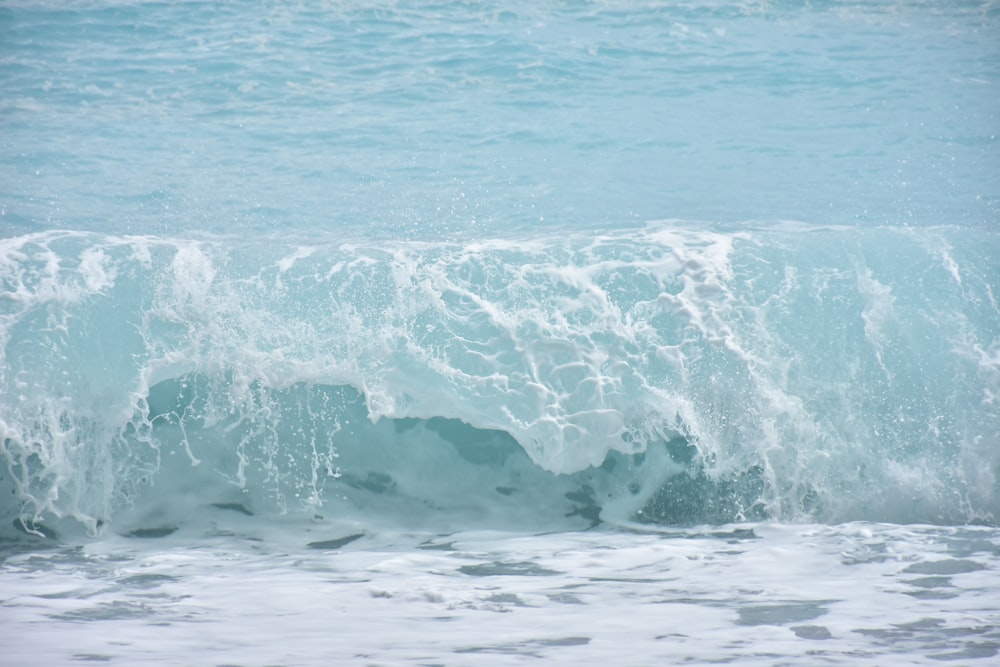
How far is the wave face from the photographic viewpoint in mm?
5512

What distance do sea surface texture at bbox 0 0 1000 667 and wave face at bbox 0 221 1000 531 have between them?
0.02 metres

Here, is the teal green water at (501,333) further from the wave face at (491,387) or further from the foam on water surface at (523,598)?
the foam on water surface at (523,598)

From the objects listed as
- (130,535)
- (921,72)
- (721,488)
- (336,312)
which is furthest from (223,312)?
(921,72)

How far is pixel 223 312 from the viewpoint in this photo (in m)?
6.06

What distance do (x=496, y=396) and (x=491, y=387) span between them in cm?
7

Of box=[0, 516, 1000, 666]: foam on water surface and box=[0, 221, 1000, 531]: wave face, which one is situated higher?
box=[0, 221, 1000, 531]: wave face

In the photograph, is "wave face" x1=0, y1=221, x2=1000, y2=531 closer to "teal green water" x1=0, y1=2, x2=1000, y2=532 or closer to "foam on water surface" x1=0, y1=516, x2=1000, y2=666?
"teal green water" x1=0, y1=2, x2=1000, y2=532

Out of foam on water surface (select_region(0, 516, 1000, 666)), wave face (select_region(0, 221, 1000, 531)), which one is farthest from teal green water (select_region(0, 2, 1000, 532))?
foam on water surface (select_region(0, 516, 1000, 666))

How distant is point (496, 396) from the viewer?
19.4ft

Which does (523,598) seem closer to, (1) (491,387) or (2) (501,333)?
(1) (491,387)

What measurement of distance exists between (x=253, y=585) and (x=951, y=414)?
4.63 meters

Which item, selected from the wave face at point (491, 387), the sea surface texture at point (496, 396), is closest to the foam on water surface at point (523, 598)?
the sea surface texture at point (496, 396)

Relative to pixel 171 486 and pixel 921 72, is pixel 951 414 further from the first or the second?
pixel 921 72

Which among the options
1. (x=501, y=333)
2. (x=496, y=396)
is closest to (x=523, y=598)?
(x=496, y=396)
